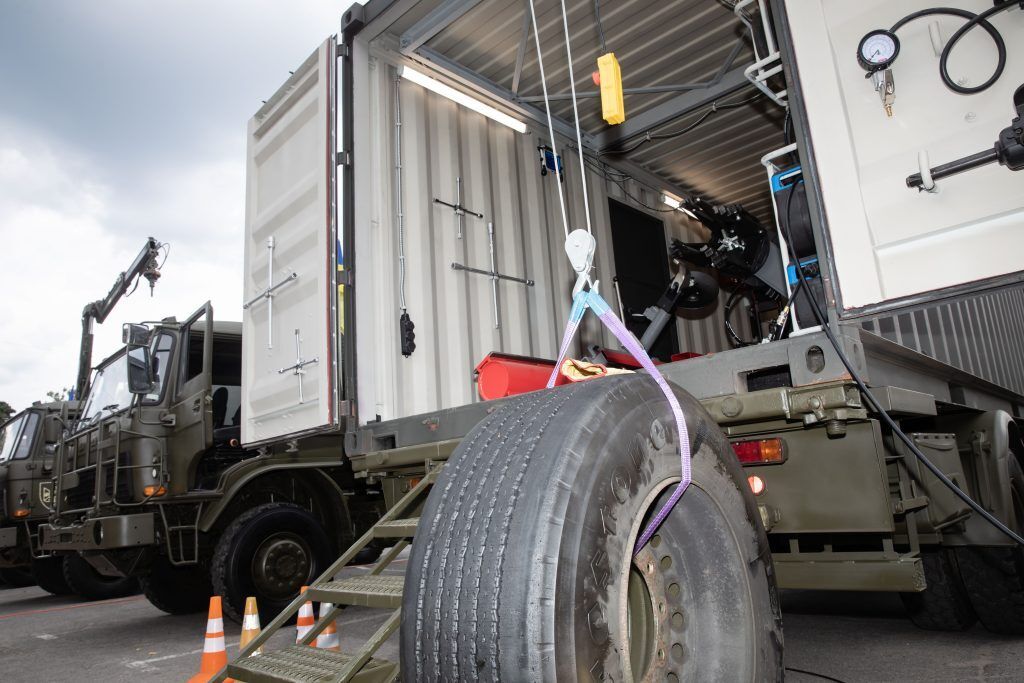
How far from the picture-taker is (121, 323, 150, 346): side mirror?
5.40m

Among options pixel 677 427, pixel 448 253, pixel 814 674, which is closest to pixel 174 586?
Result: pixel 448 253

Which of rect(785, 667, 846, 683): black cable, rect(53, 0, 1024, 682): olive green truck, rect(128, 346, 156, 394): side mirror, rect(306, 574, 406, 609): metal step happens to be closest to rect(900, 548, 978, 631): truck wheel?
rect(53, 0, 1024, 682): olive green truck

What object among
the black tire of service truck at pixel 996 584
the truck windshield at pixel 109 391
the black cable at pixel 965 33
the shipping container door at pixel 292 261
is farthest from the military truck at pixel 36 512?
the black cable at pixel 965 33

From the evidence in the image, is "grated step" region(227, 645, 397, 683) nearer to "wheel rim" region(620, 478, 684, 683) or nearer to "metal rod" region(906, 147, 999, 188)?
"wheel rim" region(620, 478, 684, 683)

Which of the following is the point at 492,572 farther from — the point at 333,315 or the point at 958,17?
the point at 333,315

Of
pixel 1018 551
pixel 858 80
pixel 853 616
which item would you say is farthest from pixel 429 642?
pixel 853 616

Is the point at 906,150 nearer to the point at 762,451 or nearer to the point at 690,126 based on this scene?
the point at 762,451

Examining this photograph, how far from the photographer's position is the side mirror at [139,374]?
5.49m

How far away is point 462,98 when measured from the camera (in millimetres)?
5266

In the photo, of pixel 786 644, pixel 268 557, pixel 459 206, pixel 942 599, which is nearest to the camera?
pixel 942 599

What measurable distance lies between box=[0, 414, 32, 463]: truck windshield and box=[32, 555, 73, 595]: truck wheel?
4.56ft

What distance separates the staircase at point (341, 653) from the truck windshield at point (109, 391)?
427 cm

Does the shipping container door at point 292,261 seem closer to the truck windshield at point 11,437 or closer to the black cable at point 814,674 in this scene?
the black cable at point 814,674

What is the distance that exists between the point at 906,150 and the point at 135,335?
5159mm
